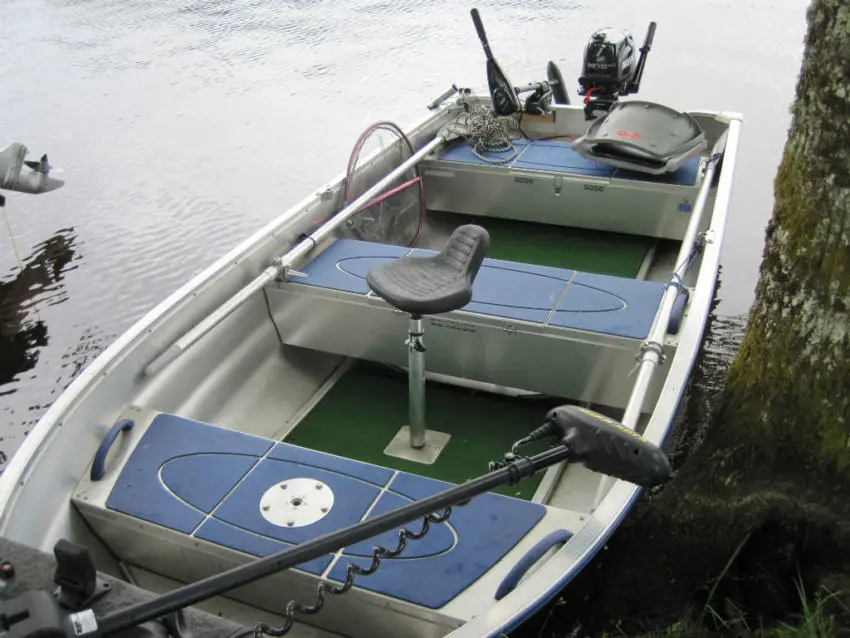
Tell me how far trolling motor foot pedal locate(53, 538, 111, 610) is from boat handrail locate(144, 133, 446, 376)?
1.41 m

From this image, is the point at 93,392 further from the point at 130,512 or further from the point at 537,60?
the point at 537,60

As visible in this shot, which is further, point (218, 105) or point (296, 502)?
point (218, 105)

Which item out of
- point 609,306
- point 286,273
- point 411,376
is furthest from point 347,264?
point 609,306

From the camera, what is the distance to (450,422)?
348 centimetres

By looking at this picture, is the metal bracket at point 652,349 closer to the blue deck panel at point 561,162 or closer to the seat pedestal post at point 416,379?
the seat pedestal post at point 416,379

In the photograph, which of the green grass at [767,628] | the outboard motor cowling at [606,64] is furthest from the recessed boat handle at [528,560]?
the outboard motor cowling at [606,64]

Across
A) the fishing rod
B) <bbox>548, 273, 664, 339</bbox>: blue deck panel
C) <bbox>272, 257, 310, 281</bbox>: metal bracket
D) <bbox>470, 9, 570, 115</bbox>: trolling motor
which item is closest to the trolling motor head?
the fishing rod

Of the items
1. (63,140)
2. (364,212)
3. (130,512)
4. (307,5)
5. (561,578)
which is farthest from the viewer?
(307,5)

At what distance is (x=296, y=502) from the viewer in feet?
7.81

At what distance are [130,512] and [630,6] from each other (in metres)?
11.7

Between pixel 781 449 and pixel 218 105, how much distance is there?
26.4 ft

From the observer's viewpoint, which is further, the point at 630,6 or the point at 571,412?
the point at 630,6

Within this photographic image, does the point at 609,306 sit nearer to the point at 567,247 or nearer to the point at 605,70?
the point at 567,247

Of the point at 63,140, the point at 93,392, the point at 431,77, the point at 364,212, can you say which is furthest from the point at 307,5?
the point at 93,392
